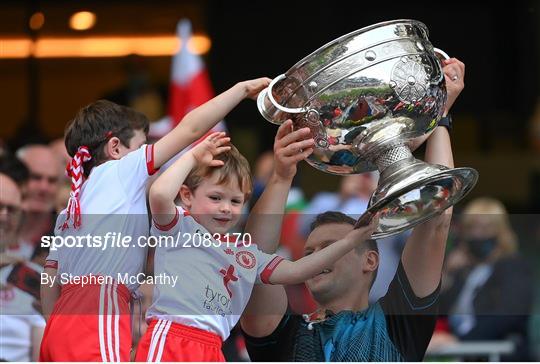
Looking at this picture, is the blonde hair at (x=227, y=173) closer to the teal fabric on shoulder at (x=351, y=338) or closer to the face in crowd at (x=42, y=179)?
the teal fabric on shoulder at (x=351, y=338)

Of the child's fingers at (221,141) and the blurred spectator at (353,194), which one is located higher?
the child's fingers at (221,141)

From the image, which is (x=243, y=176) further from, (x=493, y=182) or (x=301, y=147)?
(x=493, y=182)

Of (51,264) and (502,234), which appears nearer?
(51,264)

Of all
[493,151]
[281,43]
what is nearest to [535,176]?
[493,151]

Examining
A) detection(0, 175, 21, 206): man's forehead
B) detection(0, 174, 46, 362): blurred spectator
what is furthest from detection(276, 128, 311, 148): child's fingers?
detection(0, 175, 21, 206): man's forehead

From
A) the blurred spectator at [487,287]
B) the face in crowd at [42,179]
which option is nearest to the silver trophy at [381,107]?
the blurred spectator at [487,287]

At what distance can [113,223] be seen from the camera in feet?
9.81

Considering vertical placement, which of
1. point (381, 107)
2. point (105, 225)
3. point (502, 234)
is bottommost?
point (502, 234)

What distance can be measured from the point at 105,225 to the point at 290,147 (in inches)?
17.8

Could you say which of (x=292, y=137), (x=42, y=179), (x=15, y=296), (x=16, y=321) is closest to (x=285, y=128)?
(x=292, y=137)

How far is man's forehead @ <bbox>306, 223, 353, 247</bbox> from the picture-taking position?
308cm

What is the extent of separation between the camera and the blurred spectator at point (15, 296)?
338cm

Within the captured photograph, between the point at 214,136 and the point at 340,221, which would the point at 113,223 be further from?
the point at 340,221

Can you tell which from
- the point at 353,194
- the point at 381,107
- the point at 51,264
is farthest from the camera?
Result: the point at 353,194
